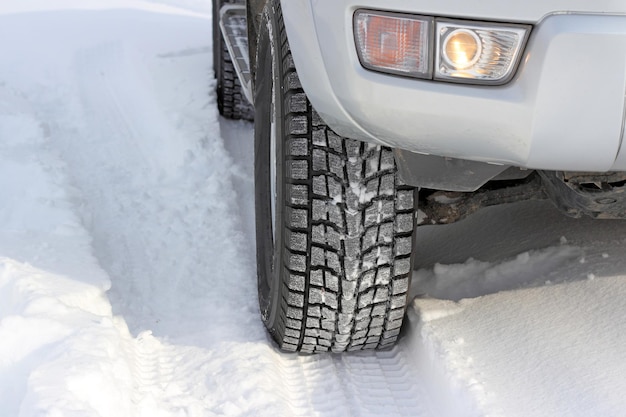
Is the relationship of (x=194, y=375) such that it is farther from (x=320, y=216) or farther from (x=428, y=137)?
(x=428, y=137)

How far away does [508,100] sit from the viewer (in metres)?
1.83

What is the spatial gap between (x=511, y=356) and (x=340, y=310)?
1.59ft

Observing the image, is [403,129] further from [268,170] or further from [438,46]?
[268,170]

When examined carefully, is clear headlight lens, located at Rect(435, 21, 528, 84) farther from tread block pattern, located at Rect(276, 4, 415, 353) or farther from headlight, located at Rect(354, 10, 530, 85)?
tread block pattern, located at Rect(276, 4, 415, 353)

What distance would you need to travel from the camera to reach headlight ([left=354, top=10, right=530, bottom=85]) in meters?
1.81

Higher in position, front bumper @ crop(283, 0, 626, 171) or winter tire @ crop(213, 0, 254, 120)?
front bumper @ crop(283, 0, 626, 171)

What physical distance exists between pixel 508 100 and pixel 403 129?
24 centimetres

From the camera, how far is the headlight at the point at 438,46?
1814mm

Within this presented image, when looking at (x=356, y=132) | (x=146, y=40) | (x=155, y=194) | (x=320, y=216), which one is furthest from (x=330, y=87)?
(x=146, y=40)

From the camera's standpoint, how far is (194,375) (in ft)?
8.13

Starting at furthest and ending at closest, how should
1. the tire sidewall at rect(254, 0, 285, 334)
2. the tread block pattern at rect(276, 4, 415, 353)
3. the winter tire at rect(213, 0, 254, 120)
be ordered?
the winter tire at rect(213, 0, 254, 120)
the tire sidewall at rect(254, 0, 285, 334)
the tread block pattern at rect(276, 4, 415, 353)

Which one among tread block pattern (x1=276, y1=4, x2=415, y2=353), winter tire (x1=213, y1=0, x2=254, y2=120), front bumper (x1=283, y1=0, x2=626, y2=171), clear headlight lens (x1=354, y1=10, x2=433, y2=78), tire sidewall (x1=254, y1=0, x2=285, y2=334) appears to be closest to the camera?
front bumper (x1=283, y1=0, x2=626, y2=171)

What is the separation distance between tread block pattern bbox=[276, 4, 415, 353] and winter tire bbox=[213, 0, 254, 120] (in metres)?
2.09

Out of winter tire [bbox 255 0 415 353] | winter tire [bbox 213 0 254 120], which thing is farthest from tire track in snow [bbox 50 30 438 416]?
winter tire [bbox 213 0 254 120]
